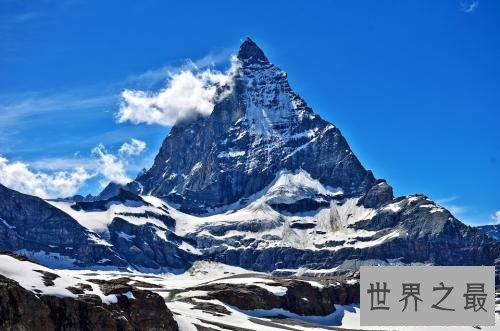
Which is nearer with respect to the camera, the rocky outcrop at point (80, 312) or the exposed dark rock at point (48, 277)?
the rocky outcrop at point (80, 312)

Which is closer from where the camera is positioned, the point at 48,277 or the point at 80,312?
the point at 80,312

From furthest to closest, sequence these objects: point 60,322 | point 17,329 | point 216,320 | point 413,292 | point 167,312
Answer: point 216,320, point 167,312, point 60,322, point 17,329, point 413,292

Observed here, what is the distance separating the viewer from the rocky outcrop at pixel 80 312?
360 ft

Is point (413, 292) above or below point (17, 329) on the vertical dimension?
above

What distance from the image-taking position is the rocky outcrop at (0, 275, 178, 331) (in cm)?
10975

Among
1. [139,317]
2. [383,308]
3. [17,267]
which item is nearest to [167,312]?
A: [139,317]

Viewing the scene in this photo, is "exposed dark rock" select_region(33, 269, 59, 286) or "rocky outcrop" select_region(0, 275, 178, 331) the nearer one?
"rocky outcrop" select_region(0, 275, 178, 331)

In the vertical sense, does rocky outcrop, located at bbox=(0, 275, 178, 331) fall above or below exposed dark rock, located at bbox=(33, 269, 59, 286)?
below

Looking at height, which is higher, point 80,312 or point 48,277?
point 48,277

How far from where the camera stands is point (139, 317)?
441 feet

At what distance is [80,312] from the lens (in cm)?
12012

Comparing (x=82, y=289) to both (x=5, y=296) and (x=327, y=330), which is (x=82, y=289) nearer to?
(x=5, y=296)

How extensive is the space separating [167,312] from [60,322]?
28.2 m

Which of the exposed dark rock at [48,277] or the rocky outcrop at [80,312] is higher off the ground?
the exposed dark rock at [48,277]
